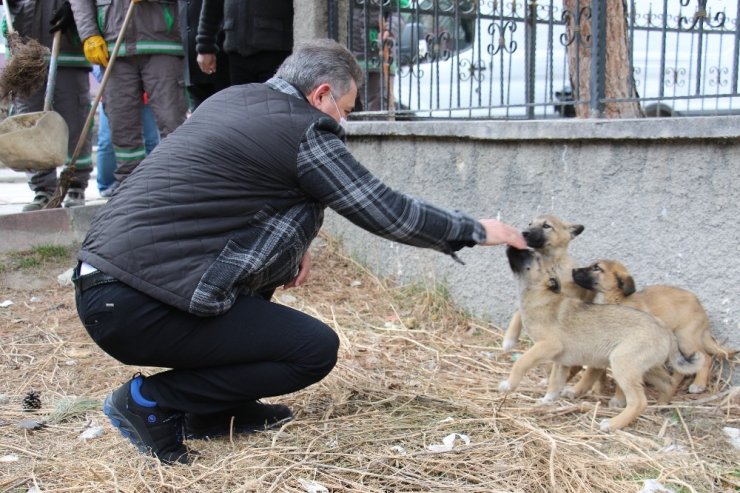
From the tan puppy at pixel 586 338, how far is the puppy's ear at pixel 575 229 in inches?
8.4

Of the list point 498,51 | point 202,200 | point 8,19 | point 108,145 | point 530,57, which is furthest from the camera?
point 108,145

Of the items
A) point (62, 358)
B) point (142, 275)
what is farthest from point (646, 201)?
point (62, 358)

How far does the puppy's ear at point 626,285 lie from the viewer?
13.8 ft

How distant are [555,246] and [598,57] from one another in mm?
1306

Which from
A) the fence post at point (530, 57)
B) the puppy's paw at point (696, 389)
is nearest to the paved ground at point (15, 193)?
the fence post at point (530, 57)

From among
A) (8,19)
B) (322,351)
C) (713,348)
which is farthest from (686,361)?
(8,19)

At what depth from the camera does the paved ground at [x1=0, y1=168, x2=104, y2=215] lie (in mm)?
8058

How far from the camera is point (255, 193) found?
10.5 feet

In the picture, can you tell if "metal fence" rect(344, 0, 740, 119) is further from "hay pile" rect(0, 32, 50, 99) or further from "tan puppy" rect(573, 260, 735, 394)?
"hay pile" rect(0, 32, 50, 99)

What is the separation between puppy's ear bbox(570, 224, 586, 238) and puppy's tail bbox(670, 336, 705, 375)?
71cm

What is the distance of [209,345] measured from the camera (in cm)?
325

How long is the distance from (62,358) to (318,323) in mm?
2230

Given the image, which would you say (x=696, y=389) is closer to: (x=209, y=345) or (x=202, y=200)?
(x=209, y=345)

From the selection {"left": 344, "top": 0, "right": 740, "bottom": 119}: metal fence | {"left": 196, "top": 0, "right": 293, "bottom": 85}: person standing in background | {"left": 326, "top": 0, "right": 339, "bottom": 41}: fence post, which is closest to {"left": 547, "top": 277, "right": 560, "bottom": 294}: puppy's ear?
{"left": 344, "top": 0, "right": 740, "bottom": 119}: metal fence
